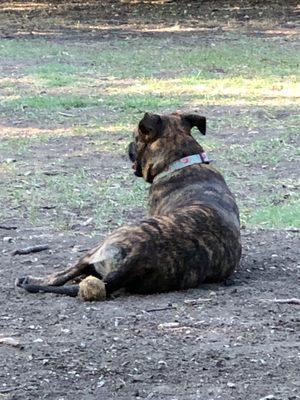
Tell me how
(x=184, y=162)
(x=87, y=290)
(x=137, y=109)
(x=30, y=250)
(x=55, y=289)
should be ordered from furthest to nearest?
1. (x=137, y=109)
2. (x=30, y=250)
3. (x=184, y=162)
4. (x=55, y=289)
5. (x=87, y=290)

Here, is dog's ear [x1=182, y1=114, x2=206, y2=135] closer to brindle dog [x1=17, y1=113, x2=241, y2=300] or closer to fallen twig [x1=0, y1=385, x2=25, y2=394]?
brindle dog [x1=17, y1=113, x2=241, y2=300]

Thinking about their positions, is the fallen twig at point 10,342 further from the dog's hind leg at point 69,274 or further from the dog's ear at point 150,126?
the dog's ear at point 150,126

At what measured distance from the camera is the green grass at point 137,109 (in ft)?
28.7

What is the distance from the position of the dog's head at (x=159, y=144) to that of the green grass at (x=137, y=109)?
1.19 meters

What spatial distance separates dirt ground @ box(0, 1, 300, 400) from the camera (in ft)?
13.8

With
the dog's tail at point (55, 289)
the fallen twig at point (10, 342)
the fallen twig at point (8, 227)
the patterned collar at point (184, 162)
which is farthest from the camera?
the fallen twig at point (8, 227)

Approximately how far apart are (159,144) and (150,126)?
133 millimetres

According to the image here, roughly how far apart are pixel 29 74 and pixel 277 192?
24.1 ft

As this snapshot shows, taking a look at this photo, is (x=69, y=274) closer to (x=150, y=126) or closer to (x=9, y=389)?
(x=150, y=126)

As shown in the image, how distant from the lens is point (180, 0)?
26.1 meters

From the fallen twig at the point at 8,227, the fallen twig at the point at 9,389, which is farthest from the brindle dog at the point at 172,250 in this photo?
the fallen twig at the point at 8,227

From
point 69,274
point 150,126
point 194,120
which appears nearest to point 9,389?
point 69,274

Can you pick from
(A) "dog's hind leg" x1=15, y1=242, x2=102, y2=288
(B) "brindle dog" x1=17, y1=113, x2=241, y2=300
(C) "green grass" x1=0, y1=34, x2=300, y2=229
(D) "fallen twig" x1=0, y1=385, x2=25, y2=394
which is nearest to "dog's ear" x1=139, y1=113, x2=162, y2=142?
(B) "brindle dog" x1=17, y1=113, x2=241, y2=300

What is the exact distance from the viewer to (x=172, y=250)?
5.63 meters
